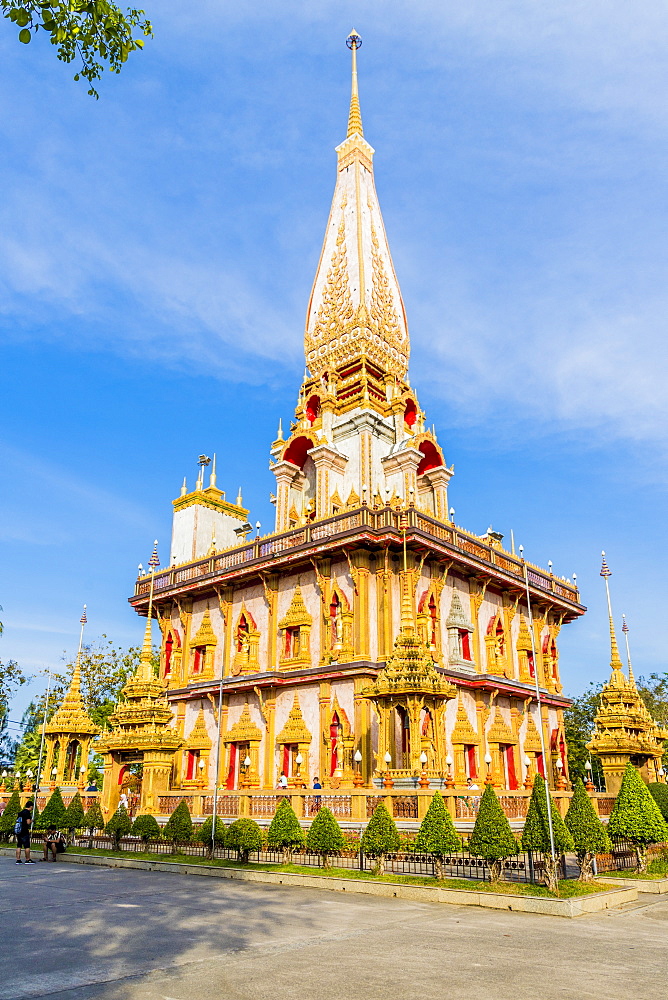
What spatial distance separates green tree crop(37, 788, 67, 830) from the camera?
2472cm

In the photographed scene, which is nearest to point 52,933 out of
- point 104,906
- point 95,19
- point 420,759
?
point 104,906

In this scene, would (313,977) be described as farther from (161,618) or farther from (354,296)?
(354,296)

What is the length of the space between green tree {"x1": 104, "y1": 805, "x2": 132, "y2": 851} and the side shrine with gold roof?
62.6 inches

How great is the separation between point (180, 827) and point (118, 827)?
2.66 metres

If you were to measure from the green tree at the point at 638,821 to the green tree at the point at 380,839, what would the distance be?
6249mm

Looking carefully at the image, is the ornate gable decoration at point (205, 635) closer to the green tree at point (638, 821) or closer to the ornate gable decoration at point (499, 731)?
the ornate gable decoration at point (499, 731)

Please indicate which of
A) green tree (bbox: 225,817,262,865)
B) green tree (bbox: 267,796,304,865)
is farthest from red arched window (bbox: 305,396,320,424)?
green tree (bbox: 267,796,304,865)

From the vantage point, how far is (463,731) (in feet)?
101

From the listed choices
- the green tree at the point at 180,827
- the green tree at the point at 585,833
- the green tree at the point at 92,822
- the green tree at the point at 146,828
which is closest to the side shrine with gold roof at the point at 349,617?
the green tree at the point at 92,822

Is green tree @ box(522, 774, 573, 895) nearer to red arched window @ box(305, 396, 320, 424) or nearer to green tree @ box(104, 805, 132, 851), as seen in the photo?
green tree @ box(104, 805, 132, 851)

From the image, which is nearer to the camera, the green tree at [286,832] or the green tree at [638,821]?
the green tree at [286,832]

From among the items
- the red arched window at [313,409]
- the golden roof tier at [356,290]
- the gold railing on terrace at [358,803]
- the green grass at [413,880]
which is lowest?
the green grass at [413,880]

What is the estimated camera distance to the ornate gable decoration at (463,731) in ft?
99.8

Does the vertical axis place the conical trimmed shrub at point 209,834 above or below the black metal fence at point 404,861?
above
